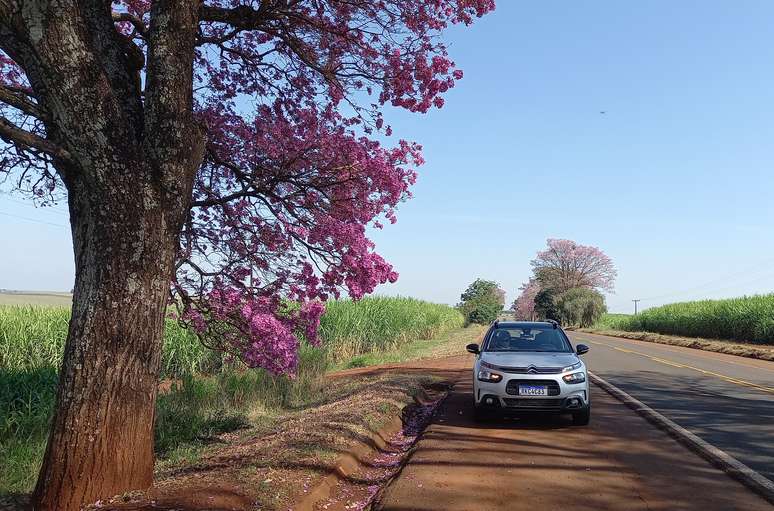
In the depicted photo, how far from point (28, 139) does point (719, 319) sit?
4229 centimetres

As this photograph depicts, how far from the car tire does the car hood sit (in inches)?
28.7

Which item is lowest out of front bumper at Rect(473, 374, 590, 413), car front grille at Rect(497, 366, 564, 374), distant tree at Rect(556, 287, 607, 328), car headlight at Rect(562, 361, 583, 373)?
front bumper at Rect(473, 374, 590, 413)

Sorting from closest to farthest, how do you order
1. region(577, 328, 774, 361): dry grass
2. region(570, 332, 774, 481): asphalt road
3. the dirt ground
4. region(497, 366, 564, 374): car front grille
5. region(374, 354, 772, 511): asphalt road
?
the dirt ground, region(374, 354, 772, 511): asphalt road, region(570, 332, 774, 481): asphalt road, region(497, 366, 564, 374): car front grille, region(577, 328, 774, 361): dry grass

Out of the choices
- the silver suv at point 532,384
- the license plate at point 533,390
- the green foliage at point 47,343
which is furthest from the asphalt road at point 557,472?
the green foliage at point 47,343

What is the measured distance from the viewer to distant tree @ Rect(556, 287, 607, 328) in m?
68.5

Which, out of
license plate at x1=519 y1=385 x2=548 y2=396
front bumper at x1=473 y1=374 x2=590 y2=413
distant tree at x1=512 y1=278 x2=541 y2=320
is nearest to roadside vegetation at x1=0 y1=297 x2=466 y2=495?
front bumper at x1=473 y1=374 x2=590 y2=413

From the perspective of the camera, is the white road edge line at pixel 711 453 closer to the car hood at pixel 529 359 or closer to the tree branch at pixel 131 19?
the car hood at pixel 529 359

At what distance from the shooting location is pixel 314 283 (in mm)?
9312

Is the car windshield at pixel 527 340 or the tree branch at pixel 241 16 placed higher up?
the tree branch at pixel 241 16

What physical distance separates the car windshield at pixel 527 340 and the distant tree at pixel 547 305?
6233 centimetres

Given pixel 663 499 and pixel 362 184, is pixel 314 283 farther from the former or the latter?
pixel 663 499

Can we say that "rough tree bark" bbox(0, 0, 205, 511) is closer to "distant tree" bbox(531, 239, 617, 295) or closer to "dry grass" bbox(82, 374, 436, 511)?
"dry grass" bbox(82, 374, 436, 511)

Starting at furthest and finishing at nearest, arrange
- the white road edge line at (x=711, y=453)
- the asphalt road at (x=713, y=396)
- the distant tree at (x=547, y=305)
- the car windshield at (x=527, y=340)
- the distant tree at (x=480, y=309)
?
the distant tree at (x=480, y=309), the distant tree at (x=547, y=305), the car windshield at (x=527, y=340), the asphalt road at (x=713, y=396), the white road edge line at (x=711, y=453)

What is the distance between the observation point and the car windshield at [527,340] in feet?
33.8
